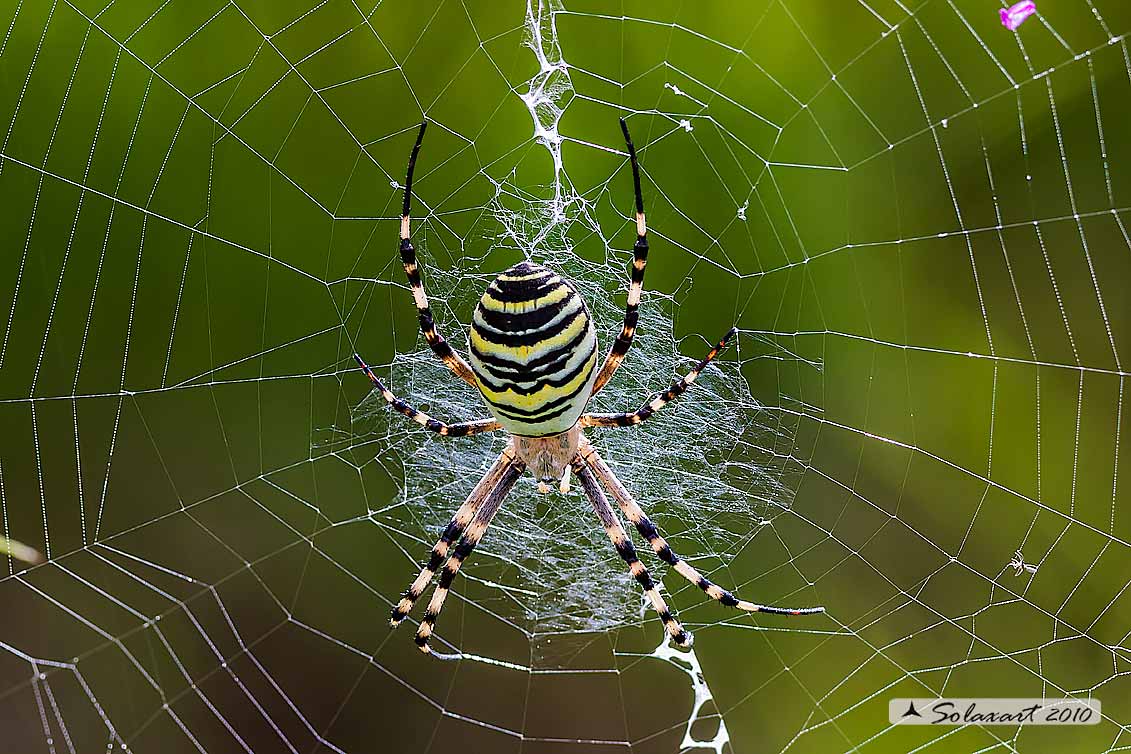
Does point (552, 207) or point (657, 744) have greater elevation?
point (552, 207)

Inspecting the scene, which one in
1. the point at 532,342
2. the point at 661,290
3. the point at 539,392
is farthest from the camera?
the point at 661,290

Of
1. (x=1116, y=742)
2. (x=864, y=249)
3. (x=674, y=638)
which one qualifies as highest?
(x=864, y=249)

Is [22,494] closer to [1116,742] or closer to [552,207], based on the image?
[552,207]

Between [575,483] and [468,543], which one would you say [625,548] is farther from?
[468,543]

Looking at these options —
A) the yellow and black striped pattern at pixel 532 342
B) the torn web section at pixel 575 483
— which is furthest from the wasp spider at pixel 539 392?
the torn web section at pixel 575 483

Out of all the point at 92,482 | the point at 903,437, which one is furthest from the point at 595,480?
the point at 92,482

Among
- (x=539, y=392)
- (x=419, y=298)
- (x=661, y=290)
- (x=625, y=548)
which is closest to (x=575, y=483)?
(x=625, y=548)

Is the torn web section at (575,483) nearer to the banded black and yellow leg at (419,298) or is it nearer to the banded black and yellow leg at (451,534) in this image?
the banded black and yellow leg at (451,534)
